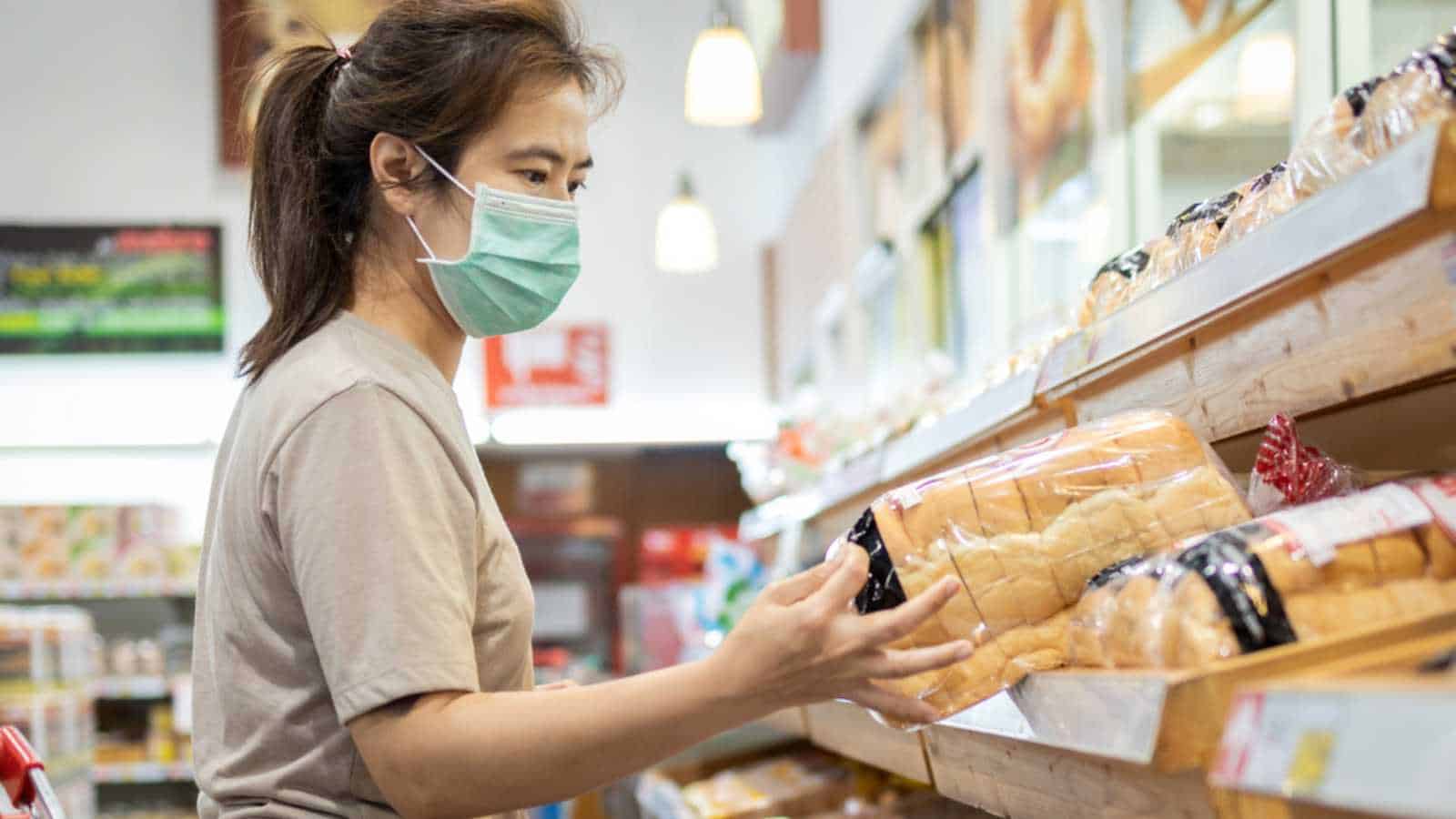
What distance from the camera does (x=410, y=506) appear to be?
1289 millimetres

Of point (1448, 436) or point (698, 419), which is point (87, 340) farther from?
point (1448, 436)

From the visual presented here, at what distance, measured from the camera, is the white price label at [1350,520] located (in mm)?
1049

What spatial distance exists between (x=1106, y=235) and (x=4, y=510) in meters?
7.33

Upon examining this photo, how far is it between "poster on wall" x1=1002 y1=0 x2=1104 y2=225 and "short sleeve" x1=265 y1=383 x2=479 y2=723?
106 inches

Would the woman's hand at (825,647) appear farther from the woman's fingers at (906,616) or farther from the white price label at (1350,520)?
the white price label at (1350,520)

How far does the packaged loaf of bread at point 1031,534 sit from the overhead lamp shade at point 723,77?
4.67 meters

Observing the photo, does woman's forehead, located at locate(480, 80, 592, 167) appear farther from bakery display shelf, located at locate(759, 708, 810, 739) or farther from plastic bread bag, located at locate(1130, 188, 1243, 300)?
bakery display shelf, located at locate(759, 708, 810, 739)

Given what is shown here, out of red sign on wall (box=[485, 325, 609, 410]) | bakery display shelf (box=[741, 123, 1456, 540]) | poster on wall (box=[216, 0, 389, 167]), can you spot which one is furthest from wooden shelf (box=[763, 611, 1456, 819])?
red sign on wall (box=[485, 325, 609, 410])

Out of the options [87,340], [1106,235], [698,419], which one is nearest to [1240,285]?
[1106,235]

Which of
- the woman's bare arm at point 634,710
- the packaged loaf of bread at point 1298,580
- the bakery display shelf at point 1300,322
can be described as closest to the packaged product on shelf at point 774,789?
the bakery display shelf at point 1300,322

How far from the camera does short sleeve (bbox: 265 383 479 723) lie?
1.25m

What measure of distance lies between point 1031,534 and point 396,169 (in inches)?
30.5

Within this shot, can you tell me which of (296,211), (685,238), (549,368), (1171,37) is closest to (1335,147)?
(296,211)

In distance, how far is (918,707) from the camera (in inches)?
46.7
